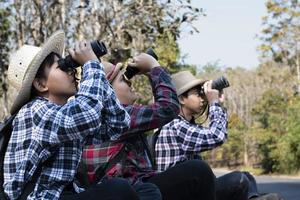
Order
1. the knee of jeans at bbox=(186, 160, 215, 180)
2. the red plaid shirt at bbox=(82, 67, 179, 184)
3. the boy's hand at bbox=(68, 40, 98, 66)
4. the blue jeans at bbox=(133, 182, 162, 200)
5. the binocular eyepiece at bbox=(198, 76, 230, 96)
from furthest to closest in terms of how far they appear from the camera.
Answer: the binocular eyepiece at bbox=(198, 76, 230, 96), the red plaid shirt at bbox=(82, 67, 179, 184), the knee of jeans at bbox=(186, 160, 215, 180), the blue jeans at bbox=(133, 182, 162, 200), the boy's hand at bbox=(68, 40, 98, 66)

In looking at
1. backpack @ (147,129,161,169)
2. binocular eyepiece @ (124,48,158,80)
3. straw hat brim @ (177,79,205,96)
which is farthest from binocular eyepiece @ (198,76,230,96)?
binocular eyepiece @ (124,48,158,80)

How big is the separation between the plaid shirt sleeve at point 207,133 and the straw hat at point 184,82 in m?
0.37

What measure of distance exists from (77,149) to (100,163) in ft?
1.74

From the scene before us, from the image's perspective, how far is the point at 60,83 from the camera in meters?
3.02

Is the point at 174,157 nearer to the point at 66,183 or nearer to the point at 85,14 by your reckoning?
the point at 66,183

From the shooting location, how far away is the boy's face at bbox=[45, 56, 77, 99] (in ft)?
9.87

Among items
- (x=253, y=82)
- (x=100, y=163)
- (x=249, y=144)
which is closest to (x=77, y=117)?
(x=100, y=163)

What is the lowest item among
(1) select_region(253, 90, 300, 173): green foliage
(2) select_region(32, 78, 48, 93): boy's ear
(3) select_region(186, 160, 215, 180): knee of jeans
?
A: (1) select_region(253, 90, 300, 173): green foliage

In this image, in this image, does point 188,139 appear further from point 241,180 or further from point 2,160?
point 2,160

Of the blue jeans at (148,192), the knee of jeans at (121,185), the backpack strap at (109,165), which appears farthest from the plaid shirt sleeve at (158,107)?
the knee of jeans at (121,185)

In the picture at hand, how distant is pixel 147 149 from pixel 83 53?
885 millimetres

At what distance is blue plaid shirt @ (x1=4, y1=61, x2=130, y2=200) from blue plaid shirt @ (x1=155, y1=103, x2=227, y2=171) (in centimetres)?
117

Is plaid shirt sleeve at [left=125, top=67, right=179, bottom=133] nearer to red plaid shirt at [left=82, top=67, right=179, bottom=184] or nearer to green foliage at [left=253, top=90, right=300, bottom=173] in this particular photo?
red plaid shirt at [left=82, top=67, right=179, bottom=184]

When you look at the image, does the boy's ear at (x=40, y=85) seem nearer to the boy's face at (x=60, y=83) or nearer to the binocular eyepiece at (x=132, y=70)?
the boy's face at (x=60, y=83)
